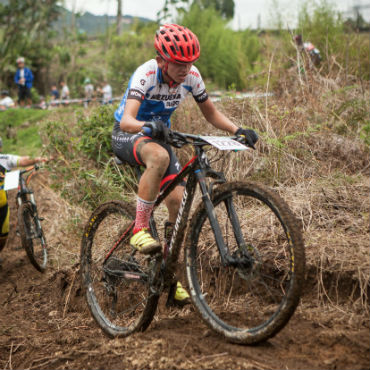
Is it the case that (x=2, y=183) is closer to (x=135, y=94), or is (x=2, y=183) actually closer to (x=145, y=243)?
(x=135, y=94)

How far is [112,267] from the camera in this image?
454 cm

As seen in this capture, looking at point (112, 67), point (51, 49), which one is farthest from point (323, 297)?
point (51, 49)

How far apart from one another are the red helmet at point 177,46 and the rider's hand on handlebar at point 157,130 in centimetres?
75

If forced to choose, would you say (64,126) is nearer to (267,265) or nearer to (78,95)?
(267,265)

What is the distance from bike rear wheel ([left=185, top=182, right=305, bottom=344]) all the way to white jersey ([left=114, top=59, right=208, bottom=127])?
1.10 metres

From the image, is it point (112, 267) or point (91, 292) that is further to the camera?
point (91, 292)

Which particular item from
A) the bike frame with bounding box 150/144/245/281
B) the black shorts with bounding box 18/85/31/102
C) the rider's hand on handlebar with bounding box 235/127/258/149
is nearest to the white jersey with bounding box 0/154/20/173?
the bike frame with bounding box 150/144/245/281

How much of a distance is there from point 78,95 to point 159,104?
999 inches

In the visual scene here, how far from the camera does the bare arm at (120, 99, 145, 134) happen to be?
379 cm

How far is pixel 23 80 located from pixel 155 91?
1766 centimetres

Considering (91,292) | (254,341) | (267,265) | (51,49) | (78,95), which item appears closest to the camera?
(254,341)

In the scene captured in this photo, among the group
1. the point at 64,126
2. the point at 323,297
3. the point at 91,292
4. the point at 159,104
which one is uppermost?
the point at 159,104

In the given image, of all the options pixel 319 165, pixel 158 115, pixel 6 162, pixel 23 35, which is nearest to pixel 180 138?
pixel 158 115

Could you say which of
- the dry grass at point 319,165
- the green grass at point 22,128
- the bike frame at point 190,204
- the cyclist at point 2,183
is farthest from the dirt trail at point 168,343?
the green grass at point 22,128
